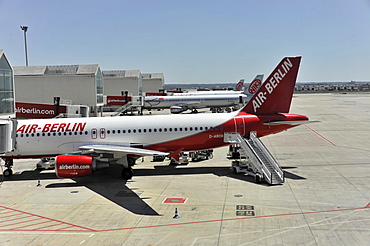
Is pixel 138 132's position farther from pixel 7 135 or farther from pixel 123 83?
pixel 123 83

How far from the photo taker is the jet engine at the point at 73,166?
24.7 m

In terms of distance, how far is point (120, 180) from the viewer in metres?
26.5

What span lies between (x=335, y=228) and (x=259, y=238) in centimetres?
361

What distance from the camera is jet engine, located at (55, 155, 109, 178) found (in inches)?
971

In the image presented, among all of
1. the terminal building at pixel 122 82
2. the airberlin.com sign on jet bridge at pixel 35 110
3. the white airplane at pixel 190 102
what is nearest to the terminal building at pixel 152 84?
the terminal building at pixel 122 82

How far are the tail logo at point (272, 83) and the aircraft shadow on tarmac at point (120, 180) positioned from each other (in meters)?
5.68

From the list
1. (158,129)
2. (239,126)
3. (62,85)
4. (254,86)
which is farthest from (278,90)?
(254,86)

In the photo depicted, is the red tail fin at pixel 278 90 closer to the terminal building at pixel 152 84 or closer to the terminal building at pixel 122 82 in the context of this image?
the terminal building at pixel 122 82

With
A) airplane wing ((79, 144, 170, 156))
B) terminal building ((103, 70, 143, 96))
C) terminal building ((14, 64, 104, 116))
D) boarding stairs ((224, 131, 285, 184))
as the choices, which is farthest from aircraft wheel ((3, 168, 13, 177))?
terminal building ((103, 70, 143, 96))

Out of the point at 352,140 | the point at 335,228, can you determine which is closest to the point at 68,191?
the point at 335,228

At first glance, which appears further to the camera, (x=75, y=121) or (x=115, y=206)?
(x=75, y=121)

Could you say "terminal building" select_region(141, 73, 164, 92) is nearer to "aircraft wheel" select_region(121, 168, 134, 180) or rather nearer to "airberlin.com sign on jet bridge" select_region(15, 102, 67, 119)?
"airberlin.com sign on jet bridge" select_region(15, 102, 67, 119)

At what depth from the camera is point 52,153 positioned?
2808 cm

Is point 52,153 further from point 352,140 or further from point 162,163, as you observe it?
point 352,140
